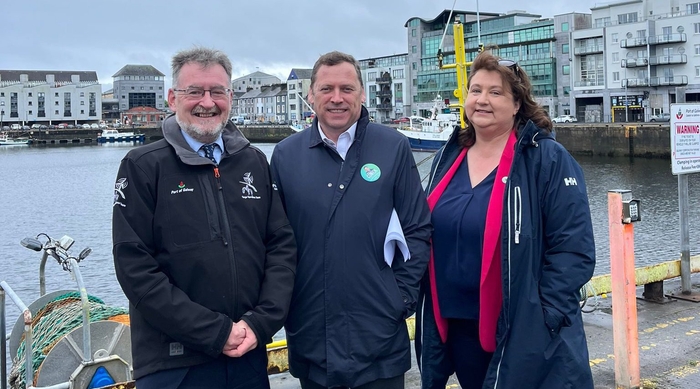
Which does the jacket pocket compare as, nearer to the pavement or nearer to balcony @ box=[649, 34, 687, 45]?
the pavement

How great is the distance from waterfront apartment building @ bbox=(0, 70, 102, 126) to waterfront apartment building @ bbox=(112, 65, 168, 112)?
945cm

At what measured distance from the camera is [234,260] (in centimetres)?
271

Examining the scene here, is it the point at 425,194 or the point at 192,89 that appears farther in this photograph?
the point at 425,194

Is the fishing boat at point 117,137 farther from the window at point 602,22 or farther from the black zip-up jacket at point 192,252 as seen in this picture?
the black zip-up jacket at point 192,252

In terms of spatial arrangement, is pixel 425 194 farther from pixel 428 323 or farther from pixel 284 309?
pixel 284 309

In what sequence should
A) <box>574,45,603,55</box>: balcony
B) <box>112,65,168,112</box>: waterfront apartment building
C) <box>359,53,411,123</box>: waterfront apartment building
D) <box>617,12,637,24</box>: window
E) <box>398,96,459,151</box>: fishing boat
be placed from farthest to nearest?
1. <box>112,65,168,112</box>: waterfront apartment building
2. <box>359,53,411,123</box>: waterfront apartment building
3. <box>574,45,603,55</box>: balcony
4. <box>617,12,637,24</box>: window
5. <box>398,96,459,151</box>: fishing boat

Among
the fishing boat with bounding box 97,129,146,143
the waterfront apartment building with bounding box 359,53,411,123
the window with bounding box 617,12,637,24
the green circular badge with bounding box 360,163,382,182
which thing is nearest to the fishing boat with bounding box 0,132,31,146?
the fishing boat with bounding box 97,129,146,143

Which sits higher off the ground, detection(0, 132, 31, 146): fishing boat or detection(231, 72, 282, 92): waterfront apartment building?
detection(231, 72, 282, 92): waterfront apartment building

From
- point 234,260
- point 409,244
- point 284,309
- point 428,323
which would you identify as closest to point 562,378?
point 428,323

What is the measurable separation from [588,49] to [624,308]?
216 feet

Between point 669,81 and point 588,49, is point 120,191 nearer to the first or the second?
point 669,81

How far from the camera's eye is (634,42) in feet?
196

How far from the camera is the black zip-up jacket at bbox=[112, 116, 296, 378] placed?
8.36 ft

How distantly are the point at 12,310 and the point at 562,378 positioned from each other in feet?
37.4
